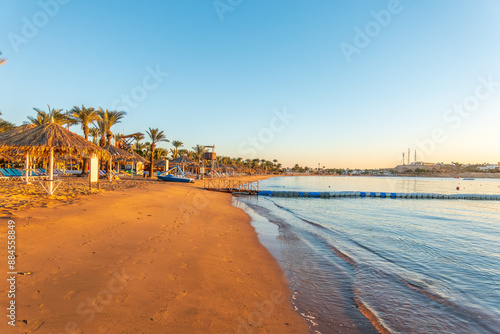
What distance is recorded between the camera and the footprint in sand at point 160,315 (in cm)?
369

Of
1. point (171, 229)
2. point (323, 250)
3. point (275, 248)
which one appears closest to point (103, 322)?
point (171, 229)

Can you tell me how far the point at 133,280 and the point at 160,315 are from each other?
1344 mm

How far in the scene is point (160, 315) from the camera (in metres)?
3.79

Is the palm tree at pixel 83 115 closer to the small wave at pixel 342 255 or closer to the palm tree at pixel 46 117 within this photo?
the palm tree at pixel 46 117

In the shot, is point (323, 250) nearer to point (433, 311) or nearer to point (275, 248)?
point (275, 248)

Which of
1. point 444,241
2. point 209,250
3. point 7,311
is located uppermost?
point 7,311

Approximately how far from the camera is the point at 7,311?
3305mm

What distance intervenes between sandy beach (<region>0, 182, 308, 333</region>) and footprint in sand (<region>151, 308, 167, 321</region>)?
1cm

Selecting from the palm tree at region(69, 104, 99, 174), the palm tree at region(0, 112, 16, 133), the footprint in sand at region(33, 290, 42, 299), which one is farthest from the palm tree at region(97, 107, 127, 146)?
the footprint in sand at region(33, 290, 42, 299)

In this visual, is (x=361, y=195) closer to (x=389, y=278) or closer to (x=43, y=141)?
(x=389, y=278)

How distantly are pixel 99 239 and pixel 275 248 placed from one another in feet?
19.0

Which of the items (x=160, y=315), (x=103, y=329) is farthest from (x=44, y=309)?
(x=160, y=315)

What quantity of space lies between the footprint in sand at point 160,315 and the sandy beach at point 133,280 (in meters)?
0.01

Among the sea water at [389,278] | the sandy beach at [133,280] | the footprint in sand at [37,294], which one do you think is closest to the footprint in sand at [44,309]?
the sandy beach at [133,280]
